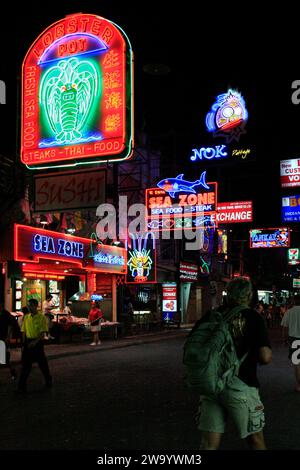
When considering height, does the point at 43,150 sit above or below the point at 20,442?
above

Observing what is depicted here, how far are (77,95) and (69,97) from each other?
29 centimetres

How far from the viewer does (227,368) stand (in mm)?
4328

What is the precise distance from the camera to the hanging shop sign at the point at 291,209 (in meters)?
32.1

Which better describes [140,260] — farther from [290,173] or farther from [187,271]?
[290,173]

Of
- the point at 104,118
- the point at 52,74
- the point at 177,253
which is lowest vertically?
the point at 177,253

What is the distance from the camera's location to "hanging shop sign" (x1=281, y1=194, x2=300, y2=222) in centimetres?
3209

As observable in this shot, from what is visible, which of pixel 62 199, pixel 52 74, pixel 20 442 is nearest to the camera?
pixel 20 442

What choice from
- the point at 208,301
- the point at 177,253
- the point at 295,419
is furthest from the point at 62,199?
the point at 208,301

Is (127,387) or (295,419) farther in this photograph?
(127,387)

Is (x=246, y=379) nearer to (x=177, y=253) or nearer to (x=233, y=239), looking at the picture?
(x=177, y=253)

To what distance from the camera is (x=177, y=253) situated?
39125mm

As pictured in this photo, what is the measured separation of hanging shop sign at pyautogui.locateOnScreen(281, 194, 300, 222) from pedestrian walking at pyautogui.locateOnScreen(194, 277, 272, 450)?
93.2 feet
